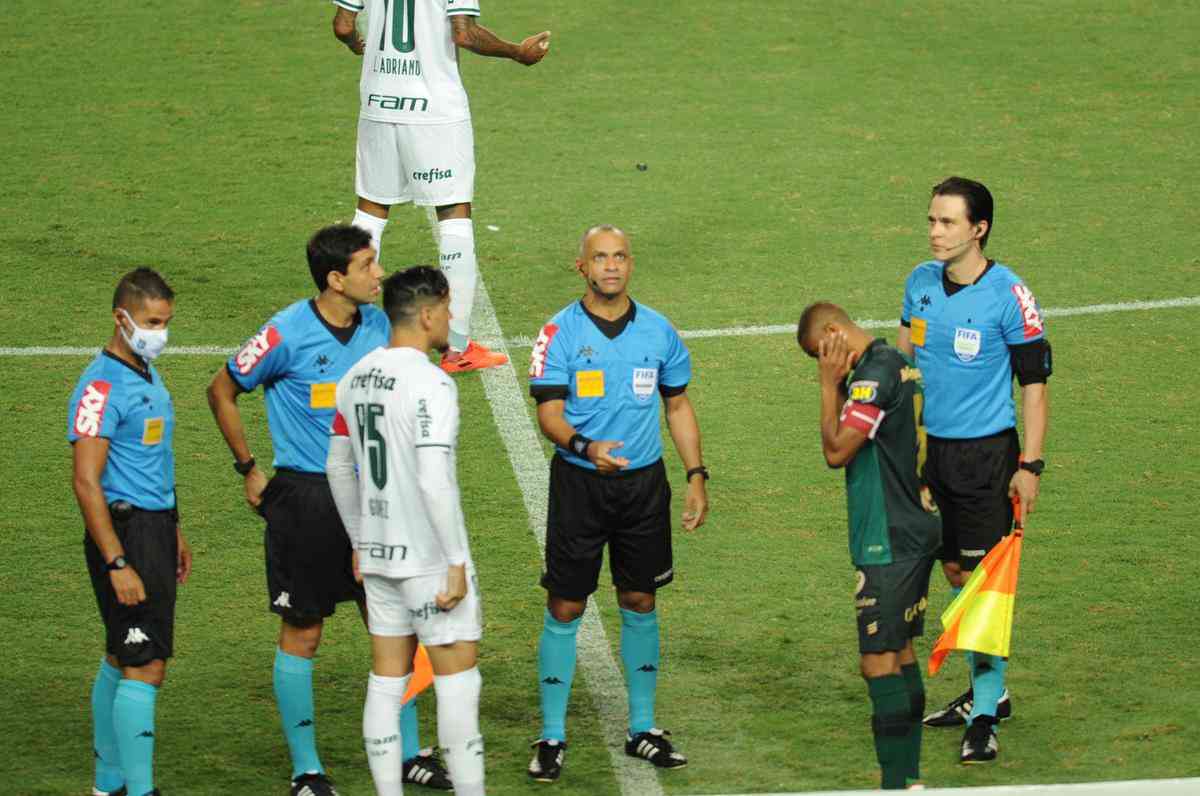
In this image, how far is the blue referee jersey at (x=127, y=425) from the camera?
6266 mm

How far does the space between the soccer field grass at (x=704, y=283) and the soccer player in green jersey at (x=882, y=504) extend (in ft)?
1.54

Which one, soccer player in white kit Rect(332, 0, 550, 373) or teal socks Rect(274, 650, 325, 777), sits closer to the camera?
teal socks Rect(274, 650, 325, 777)

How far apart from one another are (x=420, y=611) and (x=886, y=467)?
1647 mm

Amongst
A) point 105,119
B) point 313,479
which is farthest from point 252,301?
point 313,479

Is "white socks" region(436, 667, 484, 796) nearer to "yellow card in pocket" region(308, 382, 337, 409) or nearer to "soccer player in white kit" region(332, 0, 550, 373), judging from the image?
"yellow card in pocket" region(308, 382, 337, 409)

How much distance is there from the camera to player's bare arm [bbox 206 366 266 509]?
6.71 metres

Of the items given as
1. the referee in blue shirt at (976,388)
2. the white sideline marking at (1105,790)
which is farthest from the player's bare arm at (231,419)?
the white sideline marking at (1105,790)

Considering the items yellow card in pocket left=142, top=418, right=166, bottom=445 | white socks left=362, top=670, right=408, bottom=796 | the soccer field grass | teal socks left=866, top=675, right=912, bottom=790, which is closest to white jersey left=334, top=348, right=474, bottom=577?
white socks left=362, top=670, right=408, bottom=796

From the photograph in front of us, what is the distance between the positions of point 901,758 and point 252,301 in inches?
259

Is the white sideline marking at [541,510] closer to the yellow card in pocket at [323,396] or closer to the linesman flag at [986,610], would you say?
the linesman flag at [986,610]

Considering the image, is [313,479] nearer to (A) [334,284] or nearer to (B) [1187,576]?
(A) [334,284]

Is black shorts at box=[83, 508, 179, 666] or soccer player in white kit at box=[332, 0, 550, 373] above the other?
soccer player in white kit at box=[332, 0, 550, 373]

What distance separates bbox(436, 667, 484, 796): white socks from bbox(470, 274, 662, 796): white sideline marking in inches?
33.0

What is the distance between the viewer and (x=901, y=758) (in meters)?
6.41
